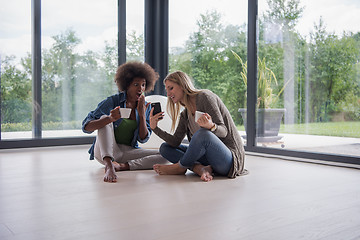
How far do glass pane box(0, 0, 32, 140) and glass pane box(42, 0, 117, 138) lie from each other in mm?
189

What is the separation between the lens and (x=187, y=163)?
2.49 metres

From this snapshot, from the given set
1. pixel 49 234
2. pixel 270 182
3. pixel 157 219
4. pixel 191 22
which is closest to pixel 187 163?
pixel 270 182

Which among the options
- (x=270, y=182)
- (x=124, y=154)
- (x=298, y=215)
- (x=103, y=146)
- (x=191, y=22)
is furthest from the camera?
(x=191, y=22)

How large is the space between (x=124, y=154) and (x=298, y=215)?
5.25ft

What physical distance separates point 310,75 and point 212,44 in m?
1.41

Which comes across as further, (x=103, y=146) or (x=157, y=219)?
(x=103, y=146)

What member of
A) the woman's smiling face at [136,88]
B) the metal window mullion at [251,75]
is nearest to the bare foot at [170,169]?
the woman's smiling face at [136,88]

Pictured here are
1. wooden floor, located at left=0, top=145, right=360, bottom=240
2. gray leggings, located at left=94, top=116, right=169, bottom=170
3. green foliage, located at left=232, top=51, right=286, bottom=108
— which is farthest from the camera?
green foliage, located at left=232, top=51, right=286, bottom=108

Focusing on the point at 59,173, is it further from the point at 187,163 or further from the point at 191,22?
A: the point at 191,22

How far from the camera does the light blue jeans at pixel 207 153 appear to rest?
233 cm

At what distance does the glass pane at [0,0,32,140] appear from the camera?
4.10m

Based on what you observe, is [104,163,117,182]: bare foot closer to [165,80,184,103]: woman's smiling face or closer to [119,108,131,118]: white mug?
[119,108,131,118]: white mug

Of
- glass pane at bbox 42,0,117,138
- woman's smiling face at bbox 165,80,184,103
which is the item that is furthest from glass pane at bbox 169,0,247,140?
woman's smiling face at bbox 165,80,184,103

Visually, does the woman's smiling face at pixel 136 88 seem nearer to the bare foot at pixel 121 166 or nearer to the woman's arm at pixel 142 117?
the woman's arm at pixel 142 117
